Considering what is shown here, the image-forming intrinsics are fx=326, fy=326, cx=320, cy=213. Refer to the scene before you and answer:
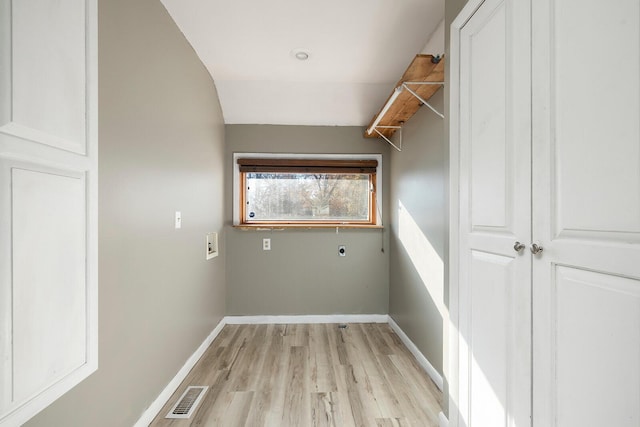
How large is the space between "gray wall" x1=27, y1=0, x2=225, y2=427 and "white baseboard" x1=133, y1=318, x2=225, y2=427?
0.04 m

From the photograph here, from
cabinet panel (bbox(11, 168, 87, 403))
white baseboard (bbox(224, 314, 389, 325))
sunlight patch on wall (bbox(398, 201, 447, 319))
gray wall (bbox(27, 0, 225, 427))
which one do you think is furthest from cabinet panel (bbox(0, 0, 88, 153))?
white baseboard (bbox(224, 314, 389, 325))

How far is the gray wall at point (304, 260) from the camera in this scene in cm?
337

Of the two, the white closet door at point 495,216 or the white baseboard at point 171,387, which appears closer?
the white closet door at point 495,216

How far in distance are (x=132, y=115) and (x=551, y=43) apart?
1.70 m

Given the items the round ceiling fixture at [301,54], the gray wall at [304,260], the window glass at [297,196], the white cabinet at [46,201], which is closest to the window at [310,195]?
the window glass at [297,196]

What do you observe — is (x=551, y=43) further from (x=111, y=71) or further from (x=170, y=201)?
(x=170, y=201)

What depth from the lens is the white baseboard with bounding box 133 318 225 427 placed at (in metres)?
1.69

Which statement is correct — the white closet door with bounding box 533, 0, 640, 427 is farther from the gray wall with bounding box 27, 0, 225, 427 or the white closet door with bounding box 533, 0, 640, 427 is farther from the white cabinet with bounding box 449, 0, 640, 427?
the gray wall with bounding box 27, 0, 225, 427

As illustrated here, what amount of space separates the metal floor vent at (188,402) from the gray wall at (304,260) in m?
1.30

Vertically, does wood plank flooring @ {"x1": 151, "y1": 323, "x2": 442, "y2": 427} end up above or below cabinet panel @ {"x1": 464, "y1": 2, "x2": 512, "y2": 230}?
below

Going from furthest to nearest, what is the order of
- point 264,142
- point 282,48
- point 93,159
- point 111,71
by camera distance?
point 264,142 < point 282,48 < point 111,71 < point 93,159

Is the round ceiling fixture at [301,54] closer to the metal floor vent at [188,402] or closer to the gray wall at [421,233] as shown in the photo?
the gray wall at [421,233]

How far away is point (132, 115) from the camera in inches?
62.6

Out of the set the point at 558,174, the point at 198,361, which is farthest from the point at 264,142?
the point at 558,174
